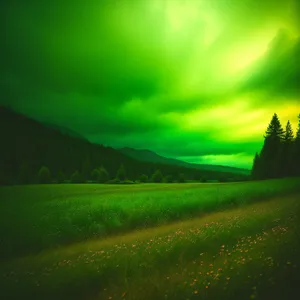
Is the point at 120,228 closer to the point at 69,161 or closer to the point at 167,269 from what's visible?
the point at 167,269

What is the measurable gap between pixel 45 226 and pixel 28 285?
19.3ft

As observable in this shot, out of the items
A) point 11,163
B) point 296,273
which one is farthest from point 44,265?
point 11,163

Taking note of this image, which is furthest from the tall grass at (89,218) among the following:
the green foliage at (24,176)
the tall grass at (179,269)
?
the green foliage at (24,176)

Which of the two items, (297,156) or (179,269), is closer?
(179,269)

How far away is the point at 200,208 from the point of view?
1608 cm

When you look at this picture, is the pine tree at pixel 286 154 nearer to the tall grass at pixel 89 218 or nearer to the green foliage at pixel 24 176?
Answer: the tall grass at pixel 89 218

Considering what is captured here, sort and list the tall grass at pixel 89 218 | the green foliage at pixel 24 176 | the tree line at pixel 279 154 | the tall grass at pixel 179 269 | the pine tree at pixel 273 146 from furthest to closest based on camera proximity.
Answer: the green foliage at pixel 24 176 < the pine tree at pixel 273 146 < the tree line at pixel 279 154 < the tall grass at pixel 89 218 < the tall grass at pixel 179 269

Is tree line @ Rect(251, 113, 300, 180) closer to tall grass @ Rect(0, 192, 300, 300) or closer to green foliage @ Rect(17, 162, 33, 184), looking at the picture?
tall grass @ Rect(0, 192, 300, 300)

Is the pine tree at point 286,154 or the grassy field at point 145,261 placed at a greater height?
the pine tree at point 286,154

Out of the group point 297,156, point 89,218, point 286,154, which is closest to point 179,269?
point 89,218

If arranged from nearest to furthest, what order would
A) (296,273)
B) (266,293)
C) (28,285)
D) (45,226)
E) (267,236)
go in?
(266,293), (296,273), (28,285), (267,236), (45,226)

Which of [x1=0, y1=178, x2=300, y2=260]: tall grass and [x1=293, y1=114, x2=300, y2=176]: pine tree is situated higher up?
[x1=293, y1=114, x2=300, y2=176]: pine tree

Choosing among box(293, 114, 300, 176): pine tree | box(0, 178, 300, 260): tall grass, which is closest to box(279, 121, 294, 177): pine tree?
box(293, 114, 300, 176): pine tree

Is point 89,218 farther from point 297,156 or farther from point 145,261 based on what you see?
point 297,156
